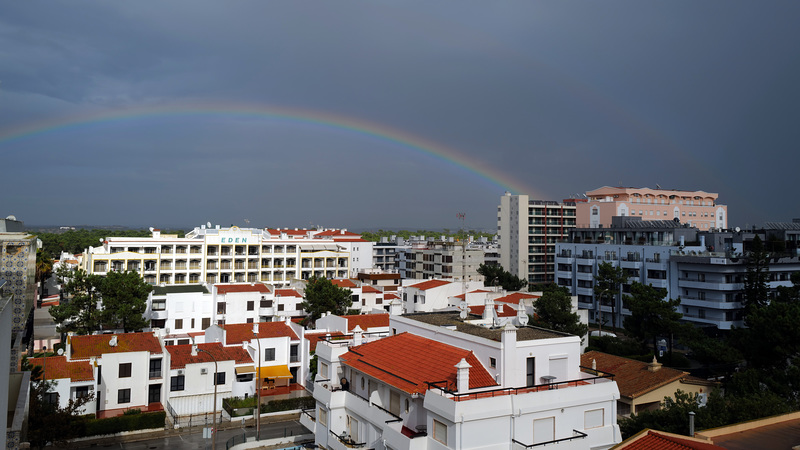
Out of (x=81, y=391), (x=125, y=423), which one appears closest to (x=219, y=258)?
(x=81, y=391)

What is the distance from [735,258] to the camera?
Answer: 6097 centimetres

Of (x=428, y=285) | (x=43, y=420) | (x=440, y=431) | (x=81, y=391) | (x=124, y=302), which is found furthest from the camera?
(x=428, y=285)


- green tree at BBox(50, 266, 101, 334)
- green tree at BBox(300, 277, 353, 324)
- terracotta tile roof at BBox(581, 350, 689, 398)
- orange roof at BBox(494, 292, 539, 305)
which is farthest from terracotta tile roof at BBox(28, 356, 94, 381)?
orange roof at BBox(494, 292, 539, 305)

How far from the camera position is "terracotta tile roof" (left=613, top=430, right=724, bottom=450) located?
1575 cm

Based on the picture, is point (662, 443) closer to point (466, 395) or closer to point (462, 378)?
point (466, 395)

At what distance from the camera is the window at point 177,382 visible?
3894 cm

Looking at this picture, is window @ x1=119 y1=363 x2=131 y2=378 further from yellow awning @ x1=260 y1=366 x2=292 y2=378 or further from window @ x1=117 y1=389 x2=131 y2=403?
yellow awning @ x1=260 y1=366 x2=292 y2=378

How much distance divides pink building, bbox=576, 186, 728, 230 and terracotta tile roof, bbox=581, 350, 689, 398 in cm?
6864

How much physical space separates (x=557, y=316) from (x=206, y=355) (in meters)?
28.2

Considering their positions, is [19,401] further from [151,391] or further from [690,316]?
[690,316]

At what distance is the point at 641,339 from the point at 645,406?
20031 millimetres

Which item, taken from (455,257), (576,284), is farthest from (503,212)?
(576,284)

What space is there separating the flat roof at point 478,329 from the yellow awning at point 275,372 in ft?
56.4

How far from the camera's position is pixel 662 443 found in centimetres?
1630
